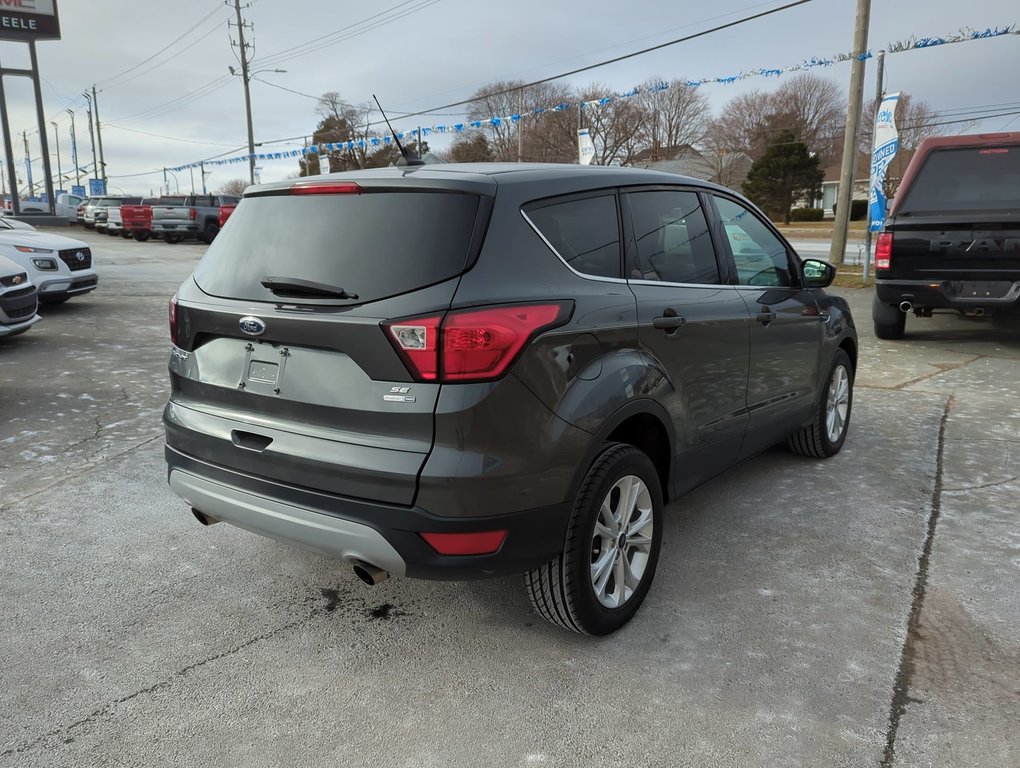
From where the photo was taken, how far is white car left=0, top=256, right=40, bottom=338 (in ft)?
24.7

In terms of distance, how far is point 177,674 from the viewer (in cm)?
274

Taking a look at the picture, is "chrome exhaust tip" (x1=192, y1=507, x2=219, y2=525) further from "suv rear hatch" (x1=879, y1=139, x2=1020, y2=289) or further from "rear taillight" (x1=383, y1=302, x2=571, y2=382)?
"suv rear hatch" (x1=879, y1=139, x2=1020, y2=289)

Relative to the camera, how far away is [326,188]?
9.30 ft

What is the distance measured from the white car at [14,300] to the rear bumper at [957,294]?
29.2 ft

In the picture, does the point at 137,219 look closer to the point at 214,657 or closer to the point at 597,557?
the point at 214,657

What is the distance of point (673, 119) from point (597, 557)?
54.9 m

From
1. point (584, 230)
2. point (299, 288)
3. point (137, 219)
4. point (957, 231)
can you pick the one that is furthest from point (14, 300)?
point (137, 219)

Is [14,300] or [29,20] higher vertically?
[29,20]

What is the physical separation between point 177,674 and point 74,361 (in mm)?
6065

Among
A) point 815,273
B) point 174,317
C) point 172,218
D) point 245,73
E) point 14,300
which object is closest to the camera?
point 174,317

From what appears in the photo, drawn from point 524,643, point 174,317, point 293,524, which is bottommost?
point 524,643

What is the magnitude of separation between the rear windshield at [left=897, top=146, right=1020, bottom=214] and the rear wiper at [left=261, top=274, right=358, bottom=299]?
7588 mm

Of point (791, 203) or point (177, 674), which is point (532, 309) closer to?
point (177, 674)

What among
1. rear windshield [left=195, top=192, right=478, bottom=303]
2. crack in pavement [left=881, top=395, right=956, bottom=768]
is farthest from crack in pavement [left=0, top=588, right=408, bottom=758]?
crack in pavement [left=881, top=395, right=956, bottom=768]
